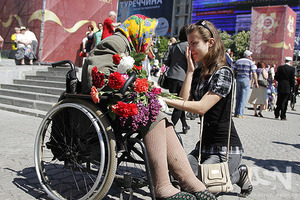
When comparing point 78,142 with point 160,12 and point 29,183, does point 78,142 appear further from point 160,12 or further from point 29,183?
point 160,12

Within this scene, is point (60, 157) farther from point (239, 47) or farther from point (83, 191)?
point (239, 47)

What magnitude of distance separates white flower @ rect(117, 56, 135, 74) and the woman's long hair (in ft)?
1.96

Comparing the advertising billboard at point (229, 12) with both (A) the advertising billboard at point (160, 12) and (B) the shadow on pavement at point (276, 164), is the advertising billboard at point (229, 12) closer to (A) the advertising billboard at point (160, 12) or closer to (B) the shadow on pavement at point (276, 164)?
(A) the advertising billboard at point (160, 12)

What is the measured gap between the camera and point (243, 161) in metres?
4.56

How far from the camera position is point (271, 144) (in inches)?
239

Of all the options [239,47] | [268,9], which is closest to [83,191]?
[268,9]

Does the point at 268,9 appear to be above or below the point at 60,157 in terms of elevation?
above

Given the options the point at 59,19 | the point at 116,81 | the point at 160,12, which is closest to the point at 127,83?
the point at 116,81

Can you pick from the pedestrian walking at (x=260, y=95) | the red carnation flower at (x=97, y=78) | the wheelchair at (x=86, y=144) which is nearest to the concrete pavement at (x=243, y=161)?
the wheelchair at (x=86, y=144)

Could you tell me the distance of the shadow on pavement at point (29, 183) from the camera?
292cm

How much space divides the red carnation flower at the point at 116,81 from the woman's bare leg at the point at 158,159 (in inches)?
16.6

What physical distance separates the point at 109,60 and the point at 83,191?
4.32 ft

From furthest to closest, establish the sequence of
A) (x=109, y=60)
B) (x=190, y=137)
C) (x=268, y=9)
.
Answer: (x=268, y=9), (x=190, y=137), (x=109, y=60)

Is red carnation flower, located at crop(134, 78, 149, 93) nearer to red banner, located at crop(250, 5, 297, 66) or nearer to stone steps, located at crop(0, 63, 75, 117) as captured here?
stone steps, located at crop(0, 63, 75, 117)
